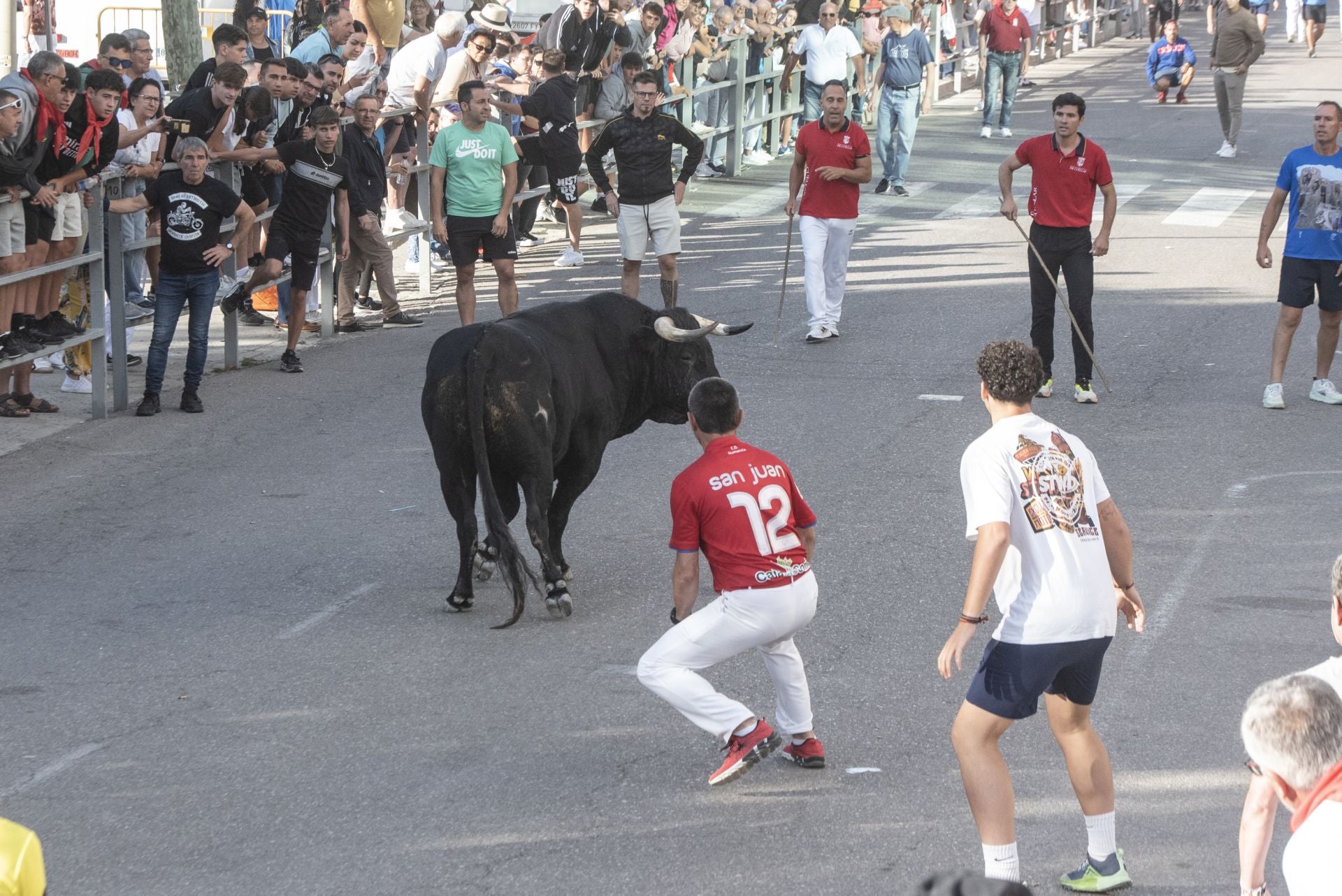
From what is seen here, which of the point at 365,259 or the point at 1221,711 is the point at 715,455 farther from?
the point at 365,259

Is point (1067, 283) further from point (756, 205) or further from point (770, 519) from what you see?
point (756, 205)

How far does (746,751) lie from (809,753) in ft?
1.17

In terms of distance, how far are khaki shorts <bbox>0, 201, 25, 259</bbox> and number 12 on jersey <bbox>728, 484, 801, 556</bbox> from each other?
628 centimetres

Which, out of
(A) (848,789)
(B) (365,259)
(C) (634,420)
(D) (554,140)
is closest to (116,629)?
→ (C) (634,420)

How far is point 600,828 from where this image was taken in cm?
556

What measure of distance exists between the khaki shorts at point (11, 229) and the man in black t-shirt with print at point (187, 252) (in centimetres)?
89

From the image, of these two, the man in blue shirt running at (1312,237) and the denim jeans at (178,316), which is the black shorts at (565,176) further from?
the man in blue shirt running at (1312,237)

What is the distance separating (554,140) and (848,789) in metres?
11.9

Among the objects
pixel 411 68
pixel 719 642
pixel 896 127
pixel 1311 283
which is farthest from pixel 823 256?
pixel 896 127

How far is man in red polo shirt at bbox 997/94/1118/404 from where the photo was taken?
11.4 m

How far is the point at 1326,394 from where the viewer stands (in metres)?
11.5

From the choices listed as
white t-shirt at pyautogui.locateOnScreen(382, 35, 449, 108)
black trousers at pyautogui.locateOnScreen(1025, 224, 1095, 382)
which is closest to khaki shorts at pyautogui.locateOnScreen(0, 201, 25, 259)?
white t-shirt at pyautogui.locateOnScreen(382, 35, 449, 108)

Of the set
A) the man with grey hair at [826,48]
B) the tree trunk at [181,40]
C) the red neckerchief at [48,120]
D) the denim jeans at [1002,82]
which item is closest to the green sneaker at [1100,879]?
the red neckerchief at [48,120]

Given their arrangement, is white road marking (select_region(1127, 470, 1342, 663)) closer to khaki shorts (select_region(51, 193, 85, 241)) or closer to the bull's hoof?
the bull's hoof
